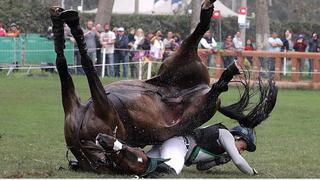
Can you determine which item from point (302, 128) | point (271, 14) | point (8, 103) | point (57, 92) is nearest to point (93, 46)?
point (57, 92)

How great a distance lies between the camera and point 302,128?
556 inches

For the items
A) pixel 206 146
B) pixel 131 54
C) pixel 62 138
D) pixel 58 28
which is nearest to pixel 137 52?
pixel 131 54

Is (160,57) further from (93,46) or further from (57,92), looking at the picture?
(57,92)

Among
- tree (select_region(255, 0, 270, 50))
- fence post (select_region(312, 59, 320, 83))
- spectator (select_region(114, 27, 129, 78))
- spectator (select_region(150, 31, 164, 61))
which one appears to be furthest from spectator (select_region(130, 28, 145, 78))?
tree (select_region(255, 0, 270, 50))

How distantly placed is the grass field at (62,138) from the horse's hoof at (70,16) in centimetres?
138

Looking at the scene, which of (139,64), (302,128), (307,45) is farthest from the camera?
(307,45)

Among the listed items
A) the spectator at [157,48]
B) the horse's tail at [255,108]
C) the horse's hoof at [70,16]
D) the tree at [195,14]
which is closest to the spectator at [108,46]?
the spectator at [157,48]

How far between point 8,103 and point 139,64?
8260mm

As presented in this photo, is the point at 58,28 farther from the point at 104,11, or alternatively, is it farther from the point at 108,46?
the point at 104,11

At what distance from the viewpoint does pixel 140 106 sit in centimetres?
762

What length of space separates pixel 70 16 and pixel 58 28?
9.5 inches

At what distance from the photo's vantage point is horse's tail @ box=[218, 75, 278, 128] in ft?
27.2

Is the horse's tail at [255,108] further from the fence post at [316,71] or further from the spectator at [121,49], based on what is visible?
the spectator at [121,49]

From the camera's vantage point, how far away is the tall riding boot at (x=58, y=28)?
23.7 ft
